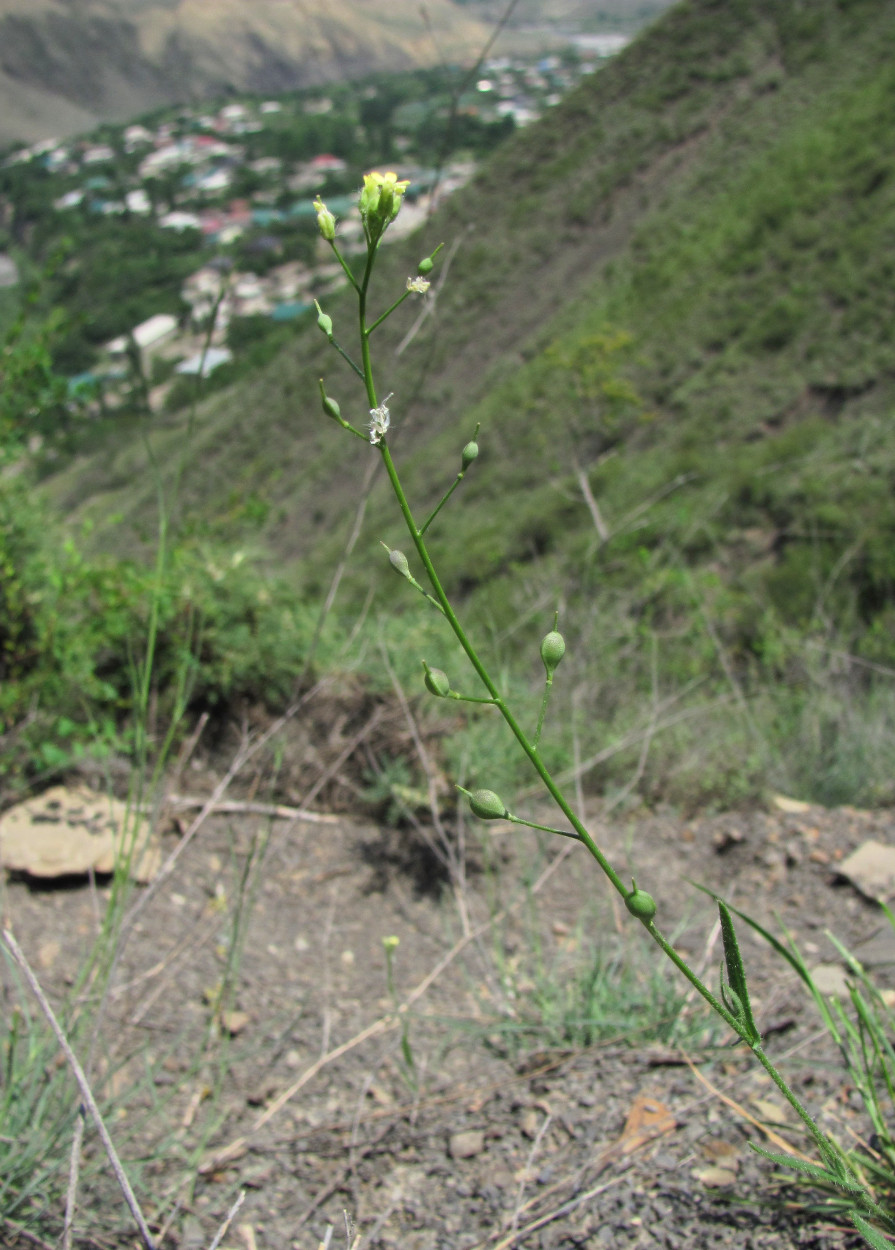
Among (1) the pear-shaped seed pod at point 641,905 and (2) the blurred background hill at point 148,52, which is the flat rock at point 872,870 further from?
(2) the blurred background hill at point 148,52

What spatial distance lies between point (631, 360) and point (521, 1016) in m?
14.9

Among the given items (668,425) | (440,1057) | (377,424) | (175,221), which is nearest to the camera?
(377,424)

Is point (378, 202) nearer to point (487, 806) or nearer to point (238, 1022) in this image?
point (487, 806)

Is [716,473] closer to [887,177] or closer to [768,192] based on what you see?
[887,177]

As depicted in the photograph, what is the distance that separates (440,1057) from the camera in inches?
73.8

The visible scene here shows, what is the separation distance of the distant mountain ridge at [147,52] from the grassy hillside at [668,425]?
3614mm

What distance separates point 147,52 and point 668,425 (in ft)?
28.2

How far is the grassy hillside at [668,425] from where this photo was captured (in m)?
3.51

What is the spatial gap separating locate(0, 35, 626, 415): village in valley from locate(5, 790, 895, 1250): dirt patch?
4.51 feet

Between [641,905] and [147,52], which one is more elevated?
[147,52]

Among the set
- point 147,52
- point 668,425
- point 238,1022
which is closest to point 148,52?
point 147,52

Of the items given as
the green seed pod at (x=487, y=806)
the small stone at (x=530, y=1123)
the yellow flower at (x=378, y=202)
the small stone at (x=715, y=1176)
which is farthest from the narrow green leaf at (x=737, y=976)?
the small stone at (x=530, y=1123)

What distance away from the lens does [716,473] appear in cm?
1052

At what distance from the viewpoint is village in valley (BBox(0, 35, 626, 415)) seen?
197 cm
